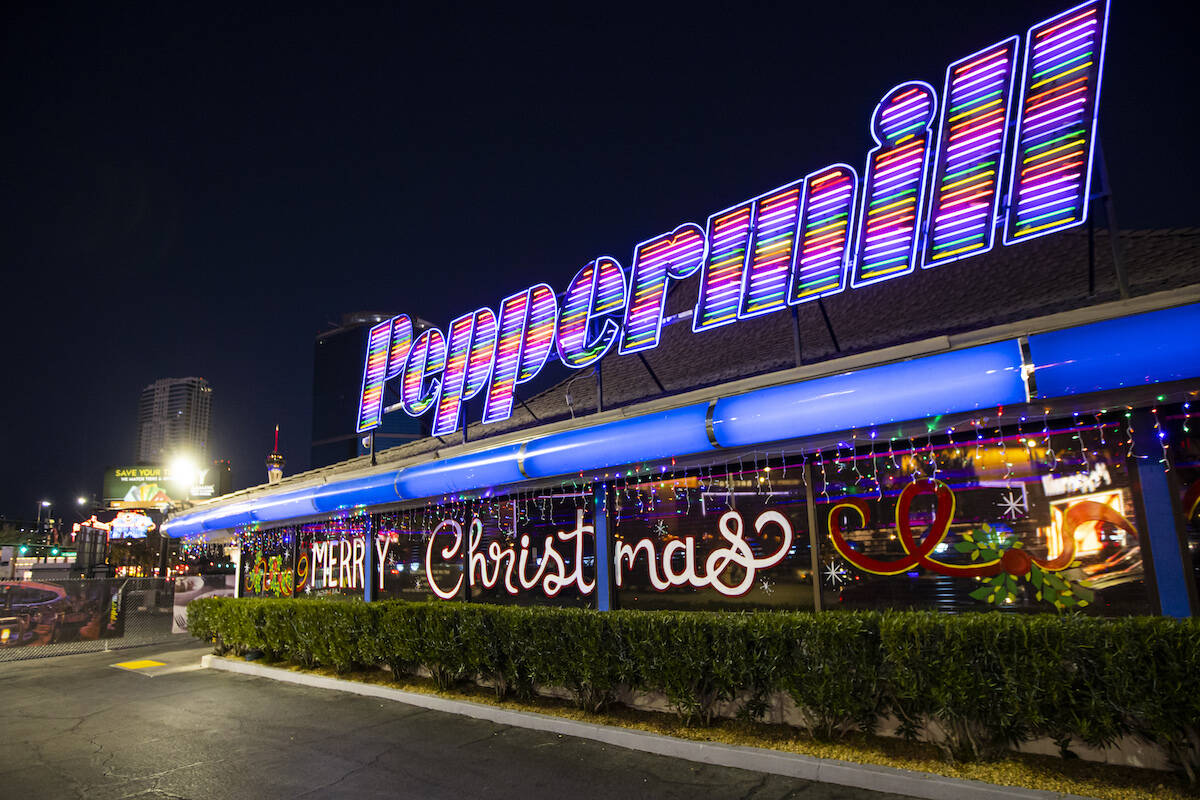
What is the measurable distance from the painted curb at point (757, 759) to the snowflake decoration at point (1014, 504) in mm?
2399

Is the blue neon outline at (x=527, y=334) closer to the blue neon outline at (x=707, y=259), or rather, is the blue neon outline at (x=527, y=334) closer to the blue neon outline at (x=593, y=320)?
the blue neon outline at (x=593, y=320)

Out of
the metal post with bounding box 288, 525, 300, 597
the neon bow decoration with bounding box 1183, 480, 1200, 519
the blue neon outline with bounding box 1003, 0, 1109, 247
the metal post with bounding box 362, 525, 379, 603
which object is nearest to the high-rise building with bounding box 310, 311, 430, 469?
the metal post with bounding box 288, 525, 300, 597

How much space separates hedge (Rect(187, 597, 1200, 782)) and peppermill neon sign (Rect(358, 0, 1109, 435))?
3608 millimetres

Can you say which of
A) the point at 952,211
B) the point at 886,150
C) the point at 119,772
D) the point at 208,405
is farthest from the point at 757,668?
the point at 208,405

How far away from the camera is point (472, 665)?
8.75m

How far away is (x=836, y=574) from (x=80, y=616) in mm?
20183

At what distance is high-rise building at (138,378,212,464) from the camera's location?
185 meters

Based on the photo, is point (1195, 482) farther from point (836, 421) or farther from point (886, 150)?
point (886, 150)

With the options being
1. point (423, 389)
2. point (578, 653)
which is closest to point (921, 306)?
point (578, 653)

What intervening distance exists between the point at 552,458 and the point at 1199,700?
6562 millimetres

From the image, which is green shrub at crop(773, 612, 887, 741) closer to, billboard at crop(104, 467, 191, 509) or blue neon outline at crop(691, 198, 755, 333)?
blue neon outline at crop(691, 198, 755, 333)

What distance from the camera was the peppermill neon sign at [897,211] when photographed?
650 cm

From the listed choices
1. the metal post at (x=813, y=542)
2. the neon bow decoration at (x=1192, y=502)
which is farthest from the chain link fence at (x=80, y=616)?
the neon bow decoration at (x=1192, y=502)

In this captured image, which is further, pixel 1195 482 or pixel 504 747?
pixel 504 747
